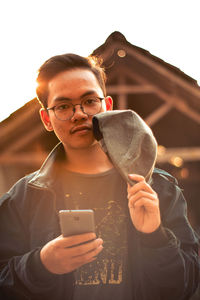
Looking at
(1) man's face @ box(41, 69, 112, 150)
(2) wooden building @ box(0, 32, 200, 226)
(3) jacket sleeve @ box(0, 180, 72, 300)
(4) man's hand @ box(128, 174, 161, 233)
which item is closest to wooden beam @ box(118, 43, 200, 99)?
(2) wooden building @ box(0, 32, 200, 226)

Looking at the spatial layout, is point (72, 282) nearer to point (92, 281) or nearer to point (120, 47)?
point (92, 281)

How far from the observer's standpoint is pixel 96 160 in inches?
80.7

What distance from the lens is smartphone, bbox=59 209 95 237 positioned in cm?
154

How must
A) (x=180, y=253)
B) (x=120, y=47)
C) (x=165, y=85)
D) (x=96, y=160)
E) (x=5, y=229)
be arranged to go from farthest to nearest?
(x=165, y=85)
(x=120, y=47)
(x=96, y=160)
(x=5, y=229)
(x=180, y=253)

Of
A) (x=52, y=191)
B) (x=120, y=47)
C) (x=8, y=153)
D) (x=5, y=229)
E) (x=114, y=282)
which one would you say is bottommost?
(x=114, y=282)

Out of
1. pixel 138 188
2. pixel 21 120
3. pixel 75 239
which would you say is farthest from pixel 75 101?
pixel 21 120

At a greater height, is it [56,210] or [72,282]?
[56,210]

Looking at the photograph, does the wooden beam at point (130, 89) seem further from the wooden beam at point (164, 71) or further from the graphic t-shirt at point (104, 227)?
the graphic t-shirt at point (104, 227)

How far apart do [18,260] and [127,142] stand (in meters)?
0.95

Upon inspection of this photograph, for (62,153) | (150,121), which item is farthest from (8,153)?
(62,153)

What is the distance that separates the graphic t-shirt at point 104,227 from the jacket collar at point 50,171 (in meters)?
0.09

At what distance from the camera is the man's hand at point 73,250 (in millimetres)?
1512

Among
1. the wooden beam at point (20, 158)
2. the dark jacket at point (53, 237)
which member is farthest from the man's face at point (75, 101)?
the wooden beam at point (20, 158)

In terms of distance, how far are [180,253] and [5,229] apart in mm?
1056
